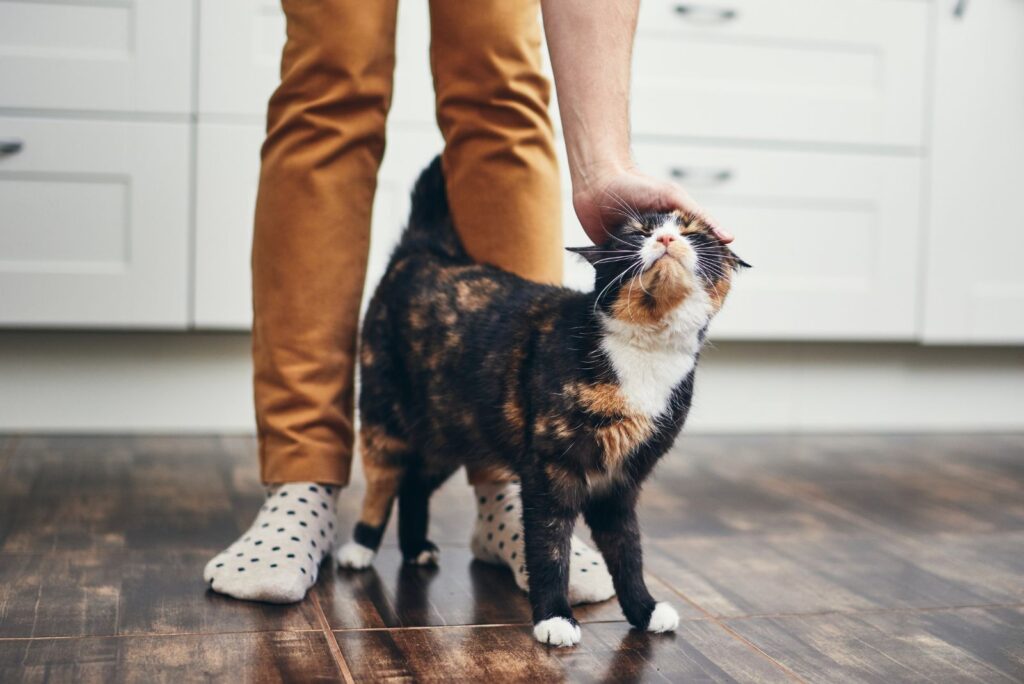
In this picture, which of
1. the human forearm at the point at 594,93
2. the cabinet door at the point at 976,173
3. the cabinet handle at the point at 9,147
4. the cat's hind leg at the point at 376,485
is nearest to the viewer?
the human forearm at the point at 594,93

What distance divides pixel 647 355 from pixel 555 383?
84 mm

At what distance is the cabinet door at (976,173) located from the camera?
7.73ft

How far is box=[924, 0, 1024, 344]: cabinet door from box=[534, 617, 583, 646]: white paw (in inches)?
61.4

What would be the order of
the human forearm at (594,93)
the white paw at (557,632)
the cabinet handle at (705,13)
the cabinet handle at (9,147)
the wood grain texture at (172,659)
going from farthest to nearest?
the cabinet handle at (705,13) → the cabinet handle at (9,147) → the human forearm at (594,93) → the white paw at (557,632) → the wood grain texture at (172,659)

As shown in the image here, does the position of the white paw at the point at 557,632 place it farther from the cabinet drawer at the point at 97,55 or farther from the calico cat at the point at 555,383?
the cabinet drawer at the point at 97,55

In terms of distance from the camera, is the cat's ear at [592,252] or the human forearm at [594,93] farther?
the human forearm at [594,93]

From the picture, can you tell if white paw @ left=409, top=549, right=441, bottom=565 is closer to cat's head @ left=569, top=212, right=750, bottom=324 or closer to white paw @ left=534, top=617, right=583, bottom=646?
white paw @ left=534, top=617, right=583, bottom=646

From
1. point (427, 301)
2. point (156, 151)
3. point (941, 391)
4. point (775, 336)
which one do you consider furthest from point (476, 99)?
point (941, 391)

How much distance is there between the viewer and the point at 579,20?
3.84 feet

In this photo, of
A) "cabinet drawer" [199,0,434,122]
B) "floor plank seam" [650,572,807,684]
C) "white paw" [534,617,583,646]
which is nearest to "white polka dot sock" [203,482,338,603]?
"white paw" [534,617,583,646]

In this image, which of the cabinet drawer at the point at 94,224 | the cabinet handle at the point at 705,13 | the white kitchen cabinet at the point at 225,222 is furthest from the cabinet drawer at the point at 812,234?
the cabinet drawer at the point at 94,224

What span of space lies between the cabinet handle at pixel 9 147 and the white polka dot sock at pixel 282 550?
99 cm

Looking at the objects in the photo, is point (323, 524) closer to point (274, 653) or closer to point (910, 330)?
point (274, 653)

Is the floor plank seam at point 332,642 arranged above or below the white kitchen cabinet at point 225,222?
below
